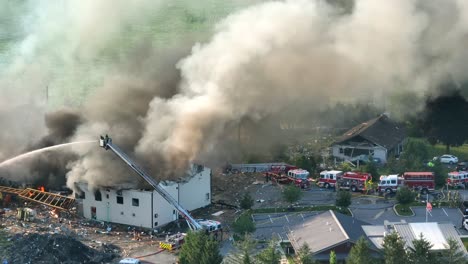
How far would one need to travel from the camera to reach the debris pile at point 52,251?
1568cm

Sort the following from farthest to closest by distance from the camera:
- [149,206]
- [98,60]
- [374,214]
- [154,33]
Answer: [98,60]
[154,33]
[374,214]
[149,206]

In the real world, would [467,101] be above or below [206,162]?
above

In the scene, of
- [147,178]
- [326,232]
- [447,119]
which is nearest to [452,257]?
[326,232]

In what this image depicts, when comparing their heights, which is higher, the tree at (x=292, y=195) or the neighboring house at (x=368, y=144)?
the neighboring house at (x=368, y=144)

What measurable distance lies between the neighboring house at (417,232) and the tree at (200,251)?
418cm

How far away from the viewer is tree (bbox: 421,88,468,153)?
74.1ft

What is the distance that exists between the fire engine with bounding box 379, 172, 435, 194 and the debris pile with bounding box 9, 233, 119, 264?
10.0 metres

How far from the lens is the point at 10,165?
23016 mm

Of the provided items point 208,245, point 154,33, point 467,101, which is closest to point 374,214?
point 467,101

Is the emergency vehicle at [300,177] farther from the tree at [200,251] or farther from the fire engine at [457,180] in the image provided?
the tree at [200,251]

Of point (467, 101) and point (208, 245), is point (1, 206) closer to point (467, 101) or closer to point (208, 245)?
point (208, 245)

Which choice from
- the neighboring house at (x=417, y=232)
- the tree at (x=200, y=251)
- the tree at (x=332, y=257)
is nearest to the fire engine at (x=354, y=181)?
the neighboring house at (x=417, y=232)

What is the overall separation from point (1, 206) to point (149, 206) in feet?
17.4

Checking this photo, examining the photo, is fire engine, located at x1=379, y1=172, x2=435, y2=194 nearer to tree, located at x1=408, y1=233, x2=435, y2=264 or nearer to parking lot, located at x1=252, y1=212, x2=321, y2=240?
parking lot, located at x1=252, y1=212, x2=321, y2=240
